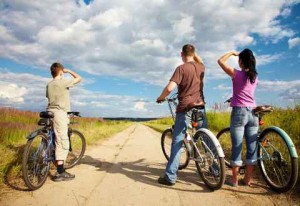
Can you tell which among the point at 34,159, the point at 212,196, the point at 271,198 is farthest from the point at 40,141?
the point at 271,198

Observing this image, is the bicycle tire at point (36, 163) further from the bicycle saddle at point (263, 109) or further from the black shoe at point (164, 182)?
the bicycle saddle at point (263, 109)

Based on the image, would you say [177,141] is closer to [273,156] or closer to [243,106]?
[243,106]

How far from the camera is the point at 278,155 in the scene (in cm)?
487

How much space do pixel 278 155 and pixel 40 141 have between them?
4.14m

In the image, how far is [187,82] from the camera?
5.51m

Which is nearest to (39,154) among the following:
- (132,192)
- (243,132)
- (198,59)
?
(132,192)

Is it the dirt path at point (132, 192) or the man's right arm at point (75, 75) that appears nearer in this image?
the dirt path at point (132, 192)

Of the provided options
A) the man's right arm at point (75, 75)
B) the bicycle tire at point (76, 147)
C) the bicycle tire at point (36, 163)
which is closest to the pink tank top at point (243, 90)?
the man's right arm at point (75, 75)

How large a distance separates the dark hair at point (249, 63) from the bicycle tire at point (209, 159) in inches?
45.9

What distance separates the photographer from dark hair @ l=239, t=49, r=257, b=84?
16.5ft

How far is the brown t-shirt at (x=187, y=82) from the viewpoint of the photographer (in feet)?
18.1

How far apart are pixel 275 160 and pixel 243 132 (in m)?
0.65

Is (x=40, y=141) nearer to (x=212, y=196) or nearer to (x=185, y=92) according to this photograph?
(x=185, y=92)

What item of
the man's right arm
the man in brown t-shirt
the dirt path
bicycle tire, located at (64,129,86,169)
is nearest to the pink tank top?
the man in brown t-shirt
